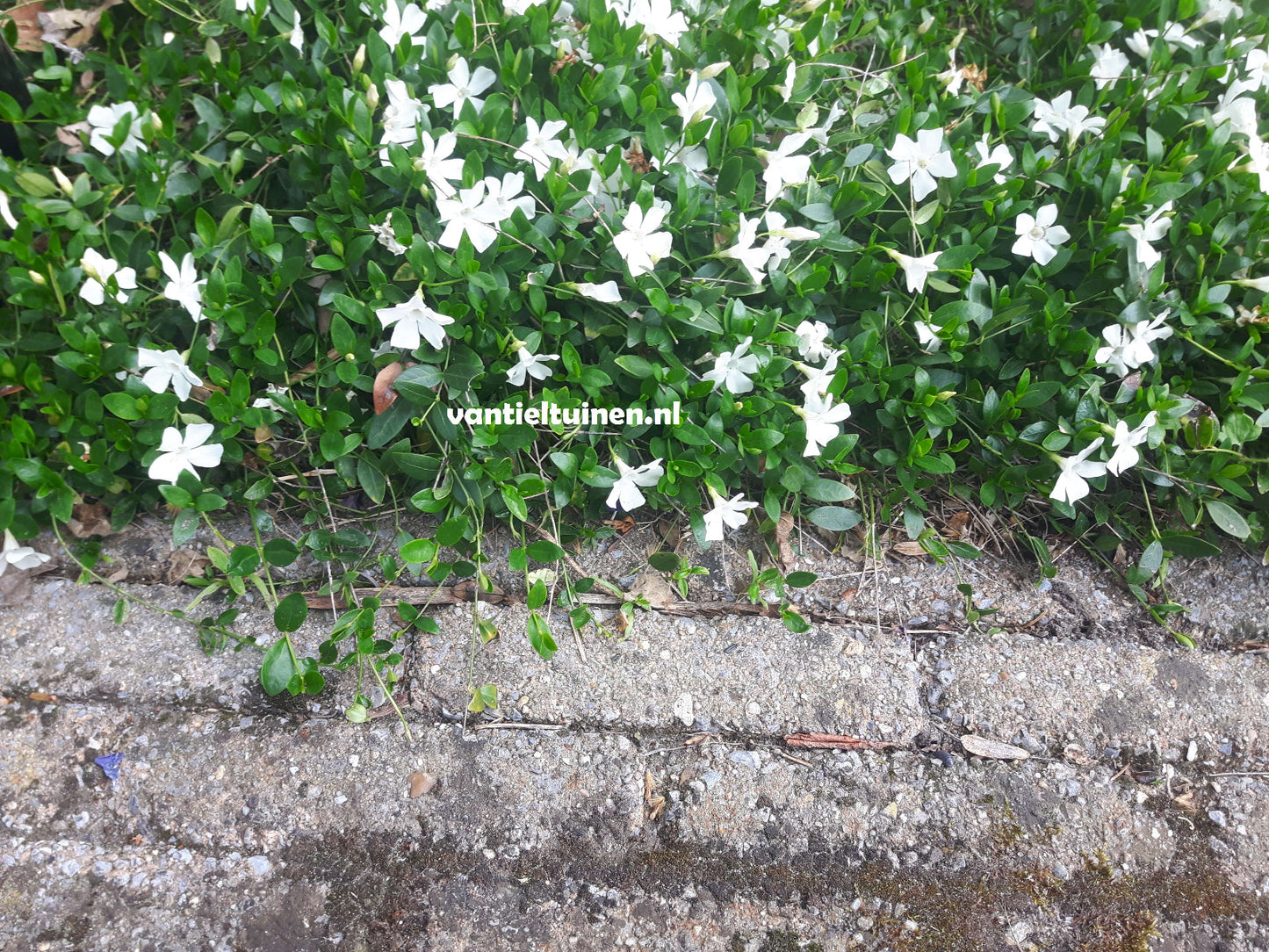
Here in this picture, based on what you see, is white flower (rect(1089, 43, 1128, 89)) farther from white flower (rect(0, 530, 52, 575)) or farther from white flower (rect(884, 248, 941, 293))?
white flower (rect(0, 530, 52, 575))

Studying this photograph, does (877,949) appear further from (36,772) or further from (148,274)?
(148,274)

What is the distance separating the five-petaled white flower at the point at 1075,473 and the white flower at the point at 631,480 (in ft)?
3.08

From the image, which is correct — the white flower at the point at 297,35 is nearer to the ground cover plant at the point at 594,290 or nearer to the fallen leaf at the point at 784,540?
the ground cover plant at the point at 594,290

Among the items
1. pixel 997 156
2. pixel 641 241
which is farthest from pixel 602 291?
pixel 997 156

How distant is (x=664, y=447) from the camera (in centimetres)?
173

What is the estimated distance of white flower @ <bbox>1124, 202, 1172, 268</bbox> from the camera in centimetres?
173

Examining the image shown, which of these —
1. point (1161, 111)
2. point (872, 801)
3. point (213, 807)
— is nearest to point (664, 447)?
point (872, 801)

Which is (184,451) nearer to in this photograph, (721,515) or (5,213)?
(5,213)

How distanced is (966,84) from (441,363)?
1.71 metres

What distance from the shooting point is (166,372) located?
159 cm

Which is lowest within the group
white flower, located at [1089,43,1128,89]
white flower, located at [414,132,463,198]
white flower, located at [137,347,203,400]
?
white flower, located at [137,347,203,400]

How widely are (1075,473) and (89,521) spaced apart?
244 centimetres

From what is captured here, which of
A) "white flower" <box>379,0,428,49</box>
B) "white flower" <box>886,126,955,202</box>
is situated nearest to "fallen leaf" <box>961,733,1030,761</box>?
"white flower" <box>886,126,955,202</box>

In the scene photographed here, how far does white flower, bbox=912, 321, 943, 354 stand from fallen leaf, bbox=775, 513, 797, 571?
54 centimetres
